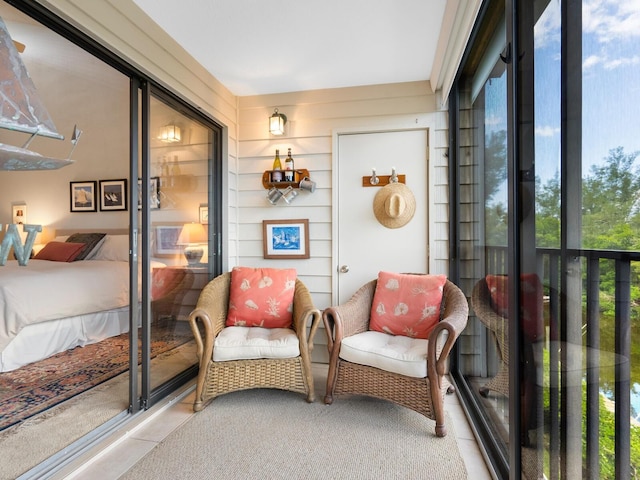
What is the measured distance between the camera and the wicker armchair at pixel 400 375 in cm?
204

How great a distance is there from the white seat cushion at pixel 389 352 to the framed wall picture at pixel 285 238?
3.42 feet

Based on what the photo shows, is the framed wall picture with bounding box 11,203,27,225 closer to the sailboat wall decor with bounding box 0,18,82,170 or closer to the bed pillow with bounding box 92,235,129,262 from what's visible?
the sailboat wall decor with bounding box 0,18,82,170

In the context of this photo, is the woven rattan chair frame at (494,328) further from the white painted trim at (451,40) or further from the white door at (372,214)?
the white painted trim at (451,40)

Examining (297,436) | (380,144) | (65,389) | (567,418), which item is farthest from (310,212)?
(567,418)

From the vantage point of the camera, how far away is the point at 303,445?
1.93m

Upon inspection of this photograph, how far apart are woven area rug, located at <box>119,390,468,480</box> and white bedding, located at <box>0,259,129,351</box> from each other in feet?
3.21

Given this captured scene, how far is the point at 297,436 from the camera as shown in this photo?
6.62 feet

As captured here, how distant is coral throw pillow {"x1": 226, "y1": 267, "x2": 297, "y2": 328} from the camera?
107 inches

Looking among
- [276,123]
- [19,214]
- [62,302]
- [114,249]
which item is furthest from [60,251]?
[276,123]

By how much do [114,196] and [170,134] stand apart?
2.16ft

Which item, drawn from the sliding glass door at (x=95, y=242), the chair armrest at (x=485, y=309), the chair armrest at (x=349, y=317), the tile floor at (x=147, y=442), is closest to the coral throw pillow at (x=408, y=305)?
the chair armrest at (x=349, y=317)

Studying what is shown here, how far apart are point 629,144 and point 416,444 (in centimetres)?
182

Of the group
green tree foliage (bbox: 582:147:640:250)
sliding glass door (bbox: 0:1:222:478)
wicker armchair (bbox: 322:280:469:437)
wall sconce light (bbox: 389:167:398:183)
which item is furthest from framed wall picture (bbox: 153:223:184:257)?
green tree foliage (bbox: 582:147:640:250)

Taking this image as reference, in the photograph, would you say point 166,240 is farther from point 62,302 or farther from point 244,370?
point 244,370
